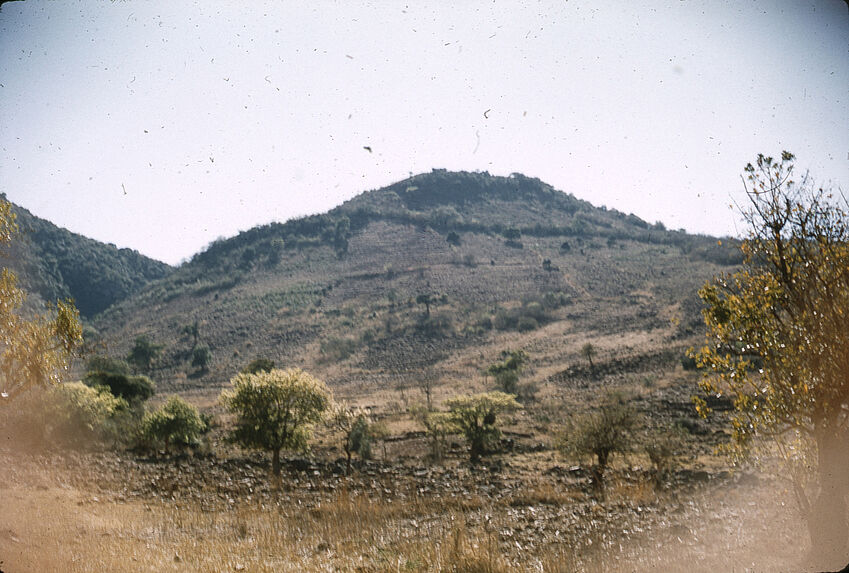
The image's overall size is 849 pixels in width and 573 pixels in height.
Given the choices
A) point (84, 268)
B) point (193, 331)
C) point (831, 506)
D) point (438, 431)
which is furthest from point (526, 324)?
point (84, 268)

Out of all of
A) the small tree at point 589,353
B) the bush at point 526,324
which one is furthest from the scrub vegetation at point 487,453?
the bush at point 526,324

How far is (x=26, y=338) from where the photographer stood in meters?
11.0

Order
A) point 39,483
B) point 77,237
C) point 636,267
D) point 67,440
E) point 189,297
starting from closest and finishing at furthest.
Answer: point 39,483, point 67,440, point 636,267, point 189,297, point 77,237

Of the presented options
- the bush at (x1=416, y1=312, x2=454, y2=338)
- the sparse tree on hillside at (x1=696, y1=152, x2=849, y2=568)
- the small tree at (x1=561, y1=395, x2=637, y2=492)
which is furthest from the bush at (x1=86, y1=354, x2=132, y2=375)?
the sparse tree on hillside at (x1=696, y1=152, x2=849, y2=568)

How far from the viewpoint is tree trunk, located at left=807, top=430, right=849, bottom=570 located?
7367 mm

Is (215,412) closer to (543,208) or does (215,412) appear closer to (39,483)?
(39,483)

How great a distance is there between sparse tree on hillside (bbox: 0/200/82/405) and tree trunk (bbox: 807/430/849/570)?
15.5 metres

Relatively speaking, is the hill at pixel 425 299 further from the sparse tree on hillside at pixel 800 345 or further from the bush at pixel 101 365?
the sparse tree on hillside at pixel 800 345

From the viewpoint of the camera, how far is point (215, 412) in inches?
1927

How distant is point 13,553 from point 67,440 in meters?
21.9

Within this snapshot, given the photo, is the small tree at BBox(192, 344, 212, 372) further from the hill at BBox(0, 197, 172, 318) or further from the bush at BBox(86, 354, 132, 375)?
the hill at BBox(0, 197, 172, 318)

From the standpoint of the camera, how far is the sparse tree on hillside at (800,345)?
731cm

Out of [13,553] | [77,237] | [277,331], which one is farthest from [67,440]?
[77,237]

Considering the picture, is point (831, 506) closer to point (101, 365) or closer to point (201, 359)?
point (101, 365)
